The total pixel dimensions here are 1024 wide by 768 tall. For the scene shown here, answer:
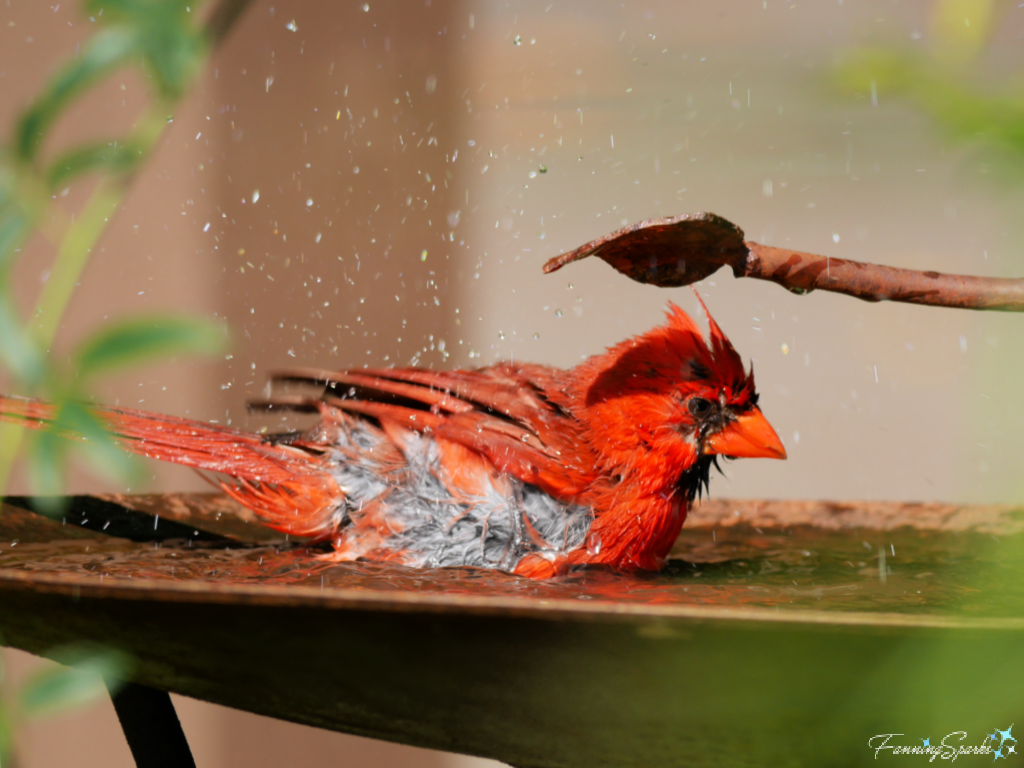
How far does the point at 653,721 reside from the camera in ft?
2.59

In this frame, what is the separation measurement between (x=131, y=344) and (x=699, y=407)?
132 centimetres

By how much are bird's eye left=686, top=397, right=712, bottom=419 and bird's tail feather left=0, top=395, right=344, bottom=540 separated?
2.28 ft

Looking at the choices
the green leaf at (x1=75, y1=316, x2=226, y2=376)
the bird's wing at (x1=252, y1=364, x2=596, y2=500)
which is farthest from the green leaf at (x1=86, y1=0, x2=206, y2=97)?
the bird's wing at (x1=252, y1=364, x2=596, y2=500)

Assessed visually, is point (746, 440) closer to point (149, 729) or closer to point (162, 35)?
point (149, 729)

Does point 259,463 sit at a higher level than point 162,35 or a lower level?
lower

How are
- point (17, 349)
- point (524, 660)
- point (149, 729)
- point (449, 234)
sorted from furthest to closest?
1. point (449, 234)
2. point (149, 729)
3. point (524, 660)
4. point (17, 349)

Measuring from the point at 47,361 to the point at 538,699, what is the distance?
21.3 inches

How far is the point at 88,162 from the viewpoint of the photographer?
48 cm

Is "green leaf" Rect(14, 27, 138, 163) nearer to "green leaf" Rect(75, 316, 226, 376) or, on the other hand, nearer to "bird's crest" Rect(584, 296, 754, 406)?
"green leaf" Rect(75, 316, 226, 376)

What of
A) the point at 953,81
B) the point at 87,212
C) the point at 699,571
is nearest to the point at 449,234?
the point at 699,571

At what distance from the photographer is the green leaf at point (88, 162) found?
0.47m

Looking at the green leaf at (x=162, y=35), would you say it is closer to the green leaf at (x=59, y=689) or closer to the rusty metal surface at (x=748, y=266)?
the green leaf at (x=59, y=689)

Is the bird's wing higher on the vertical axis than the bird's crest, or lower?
lower

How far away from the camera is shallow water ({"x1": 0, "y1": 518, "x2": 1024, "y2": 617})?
46.6 inches
